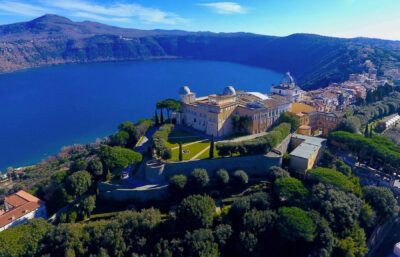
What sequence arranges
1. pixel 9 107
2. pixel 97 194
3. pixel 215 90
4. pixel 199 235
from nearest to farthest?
pixel 199 235, pixel 97 194, pixel 9 107, pixel 215 90

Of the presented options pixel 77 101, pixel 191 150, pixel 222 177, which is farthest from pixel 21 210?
pixel 77 101

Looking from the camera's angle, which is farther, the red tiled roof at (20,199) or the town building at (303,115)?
the town building at (303,115)

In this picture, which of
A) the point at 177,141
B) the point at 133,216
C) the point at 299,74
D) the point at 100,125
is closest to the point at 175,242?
the point at 133,216

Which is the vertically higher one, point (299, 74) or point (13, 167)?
point (299, 74)

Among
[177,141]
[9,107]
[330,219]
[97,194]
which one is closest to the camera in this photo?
[330,219]

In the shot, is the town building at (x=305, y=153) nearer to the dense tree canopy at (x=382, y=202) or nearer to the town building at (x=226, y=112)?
the town building at (x=226, y=112)

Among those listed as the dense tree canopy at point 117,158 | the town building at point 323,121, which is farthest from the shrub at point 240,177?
the town building at point 323,121

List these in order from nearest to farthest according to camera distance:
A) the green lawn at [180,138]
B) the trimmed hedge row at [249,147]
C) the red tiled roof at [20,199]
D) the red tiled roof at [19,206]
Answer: the red tiled roof at [19,206] → the red tiled roof at [20,199] → the trimmed hedge row at [249,147] → the green lawn at [180,138]

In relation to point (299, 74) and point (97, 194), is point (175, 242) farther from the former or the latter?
point (299, 74)
